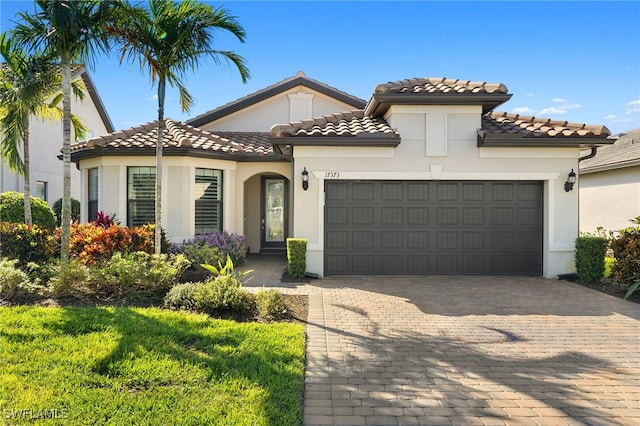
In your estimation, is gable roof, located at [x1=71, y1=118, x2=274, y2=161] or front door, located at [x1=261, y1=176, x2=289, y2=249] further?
front door, located at [x1=261, y1=176, x2=289, y2=249]

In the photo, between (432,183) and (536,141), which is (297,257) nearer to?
(432,183)

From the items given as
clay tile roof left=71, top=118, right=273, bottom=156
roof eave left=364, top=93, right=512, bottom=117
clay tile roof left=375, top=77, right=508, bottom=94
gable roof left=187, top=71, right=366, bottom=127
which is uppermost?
gable roof left=187, top=71, right=366, bottom=127

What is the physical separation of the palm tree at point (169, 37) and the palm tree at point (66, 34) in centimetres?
41

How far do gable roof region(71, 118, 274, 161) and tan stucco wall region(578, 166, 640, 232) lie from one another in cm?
1171

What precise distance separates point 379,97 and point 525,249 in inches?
218

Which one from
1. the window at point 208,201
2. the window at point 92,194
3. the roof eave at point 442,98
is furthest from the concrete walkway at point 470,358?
the window at point 92,194

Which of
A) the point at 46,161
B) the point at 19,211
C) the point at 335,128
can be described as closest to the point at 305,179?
the point at 335,128

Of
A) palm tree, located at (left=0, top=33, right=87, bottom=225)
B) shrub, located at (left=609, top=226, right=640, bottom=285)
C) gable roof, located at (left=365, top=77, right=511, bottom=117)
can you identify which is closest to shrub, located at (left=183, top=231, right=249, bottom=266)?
palm tree, located at (left=0, top=33, right=87, bottom=225)

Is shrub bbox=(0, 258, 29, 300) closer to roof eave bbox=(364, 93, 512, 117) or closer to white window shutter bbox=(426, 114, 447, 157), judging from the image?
roof eave bbox=(364, 93, 512, 117)

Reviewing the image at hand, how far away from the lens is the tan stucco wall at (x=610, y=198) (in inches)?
519

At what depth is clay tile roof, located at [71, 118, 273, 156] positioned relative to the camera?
10438mm

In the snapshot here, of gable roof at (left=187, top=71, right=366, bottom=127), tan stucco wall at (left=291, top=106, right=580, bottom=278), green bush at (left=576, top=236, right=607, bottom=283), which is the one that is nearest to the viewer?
green bush at (left=576, top=236, right=607, bottom=283)

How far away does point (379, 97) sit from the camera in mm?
9453

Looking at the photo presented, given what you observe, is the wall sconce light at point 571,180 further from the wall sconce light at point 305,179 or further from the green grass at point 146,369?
the green grass at point 146,369
